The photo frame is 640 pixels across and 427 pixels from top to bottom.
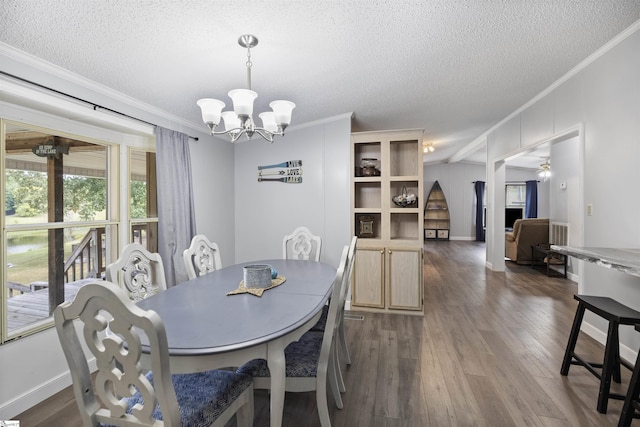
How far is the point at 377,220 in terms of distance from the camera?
3.81 meters

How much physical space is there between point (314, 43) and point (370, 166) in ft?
6.31

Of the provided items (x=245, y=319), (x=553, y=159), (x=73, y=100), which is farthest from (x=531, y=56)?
(x=553, y=159)

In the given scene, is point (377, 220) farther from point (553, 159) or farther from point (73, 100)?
point (553, 159)

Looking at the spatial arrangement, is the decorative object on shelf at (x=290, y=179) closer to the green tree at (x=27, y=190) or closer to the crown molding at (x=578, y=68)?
the green tree at (x=27, y=190)

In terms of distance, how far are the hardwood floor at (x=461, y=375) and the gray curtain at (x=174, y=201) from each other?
A: 4.10 ft

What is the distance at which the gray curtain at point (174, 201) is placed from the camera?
2.88 meters

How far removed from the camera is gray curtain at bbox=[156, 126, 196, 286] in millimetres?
2883

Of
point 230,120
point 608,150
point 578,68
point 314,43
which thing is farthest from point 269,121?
point 578,68

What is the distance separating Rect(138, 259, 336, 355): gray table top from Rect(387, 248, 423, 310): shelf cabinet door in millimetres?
1513

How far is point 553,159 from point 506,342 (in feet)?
14.8

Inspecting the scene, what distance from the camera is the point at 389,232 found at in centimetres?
349

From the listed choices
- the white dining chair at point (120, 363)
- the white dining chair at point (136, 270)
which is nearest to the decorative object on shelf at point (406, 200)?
the white dining chair at point (136, 270)

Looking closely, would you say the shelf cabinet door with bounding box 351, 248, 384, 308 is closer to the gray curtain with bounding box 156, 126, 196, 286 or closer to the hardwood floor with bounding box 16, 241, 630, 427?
the hardwood floor with bounding box 16, 241, 630, 427

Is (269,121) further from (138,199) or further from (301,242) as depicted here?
(138,199)
